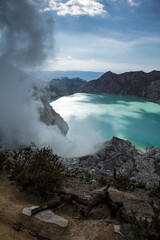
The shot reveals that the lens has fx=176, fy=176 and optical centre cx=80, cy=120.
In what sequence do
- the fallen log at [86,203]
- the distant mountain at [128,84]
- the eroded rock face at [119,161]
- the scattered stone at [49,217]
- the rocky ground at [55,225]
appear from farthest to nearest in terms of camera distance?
A: the distant mountain at [128,84] < the eroded rock face at [119,161] < the fallen log at [86,203] < the scattered stone at [49,217] < the rocky ground at [55,225]

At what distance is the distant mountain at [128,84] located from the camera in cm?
13699

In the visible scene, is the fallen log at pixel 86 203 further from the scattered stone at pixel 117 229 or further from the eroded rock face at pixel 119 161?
the eroded rock face at pixel 119 161

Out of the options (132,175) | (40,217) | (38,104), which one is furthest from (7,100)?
(40,217)

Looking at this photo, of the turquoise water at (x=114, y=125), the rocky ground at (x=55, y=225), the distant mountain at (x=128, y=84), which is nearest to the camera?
the rocky ground at (x=55, y=225)

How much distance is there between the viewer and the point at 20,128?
76.9 feet

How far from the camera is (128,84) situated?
490ft

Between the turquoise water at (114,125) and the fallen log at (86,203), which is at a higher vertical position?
the fallen log at (86,203)

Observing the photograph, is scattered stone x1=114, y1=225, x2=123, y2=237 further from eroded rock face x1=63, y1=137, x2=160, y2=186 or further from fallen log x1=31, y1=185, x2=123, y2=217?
eroded rock face x1=63, y1=137, x2=160, y2=186

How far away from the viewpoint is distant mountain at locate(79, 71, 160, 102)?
449 ft

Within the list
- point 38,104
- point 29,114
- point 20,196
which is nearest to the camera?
point 20,196

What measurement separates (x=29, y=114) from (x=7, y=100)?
355 cm

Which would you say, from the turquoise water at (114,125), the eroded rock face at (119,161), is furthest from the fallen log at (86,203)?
the turquoise water at (114,125)

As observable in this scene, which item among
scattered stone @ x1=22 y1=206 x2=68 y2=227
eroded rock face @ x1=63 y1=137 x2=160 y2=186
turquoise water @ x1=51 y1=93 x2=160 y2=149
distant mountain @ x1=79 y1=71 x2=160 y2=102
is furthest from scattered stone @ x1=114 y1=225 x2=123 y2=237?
distant mountain @ x1=79 y1=71 x2=160 y2=102

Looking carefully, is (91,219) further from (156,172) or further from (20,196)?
(156,172)
